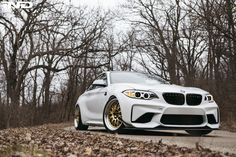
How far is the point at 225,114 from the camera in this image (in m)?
20.1

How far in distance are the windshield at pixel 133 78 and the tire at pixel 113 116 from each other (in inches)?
27.5

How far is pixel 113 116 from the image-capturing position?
9945mm

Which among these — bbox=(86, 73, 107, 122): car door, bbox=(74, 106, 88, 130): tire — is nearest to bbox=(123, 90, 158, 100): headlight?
bbox=(86, 73, 107, 122): car door

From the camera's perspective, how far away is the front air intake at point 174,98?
31.0ft

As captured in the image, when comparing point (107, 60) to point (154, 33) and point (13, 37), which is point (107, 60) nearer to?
point (154, 33)

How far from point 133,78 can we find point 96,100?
0.92 meters

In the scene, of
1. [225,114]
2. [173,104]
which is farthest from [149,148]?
[225,114]

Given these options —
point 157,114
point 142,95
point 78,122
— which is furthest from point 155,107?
point 78,122

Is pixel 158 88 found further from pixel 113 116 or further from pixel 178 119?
pixel 113 116

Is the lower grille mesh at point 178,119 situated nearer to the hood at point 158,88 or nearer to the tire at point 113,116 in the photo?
the hood at point 158,88

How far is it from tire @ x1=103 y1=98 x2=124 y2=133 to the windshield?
0.70 meters

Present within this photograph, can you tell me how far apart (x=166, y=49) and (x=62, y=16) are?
24.5ft

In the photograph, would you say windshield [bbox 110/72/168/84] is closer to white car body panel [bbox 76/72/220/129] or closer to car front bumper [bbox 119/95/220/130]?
white car body panel [bbox 76/72/220/129]

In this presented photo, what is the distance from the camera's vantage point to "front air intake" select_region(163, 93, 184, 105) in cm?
944
